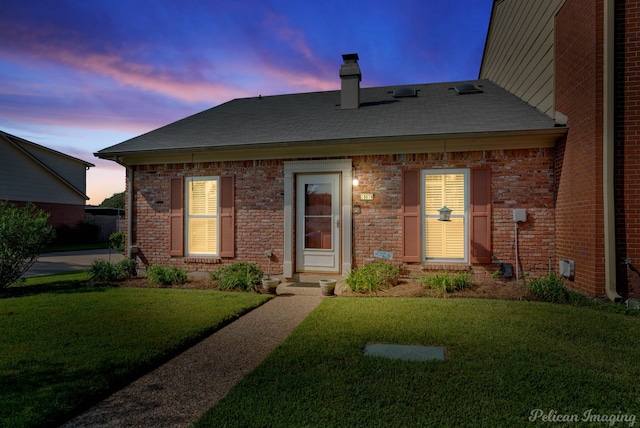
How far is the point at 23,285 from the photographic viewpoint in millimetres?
7602

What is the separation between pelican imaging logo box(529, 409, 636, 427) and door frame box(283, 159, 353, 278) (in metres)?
5.13

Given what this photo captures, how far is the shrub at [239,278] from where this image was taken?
696 centimetres

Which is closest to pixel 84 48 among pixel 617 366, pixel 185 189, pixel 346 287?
pixel 185 189

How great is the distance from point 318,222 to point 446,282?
2965 millimetres

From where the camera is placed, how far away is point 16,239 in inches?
268

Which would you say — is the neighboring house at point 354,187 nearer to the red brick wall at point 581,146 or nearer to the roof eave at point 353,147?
the roof eave at point 353,147

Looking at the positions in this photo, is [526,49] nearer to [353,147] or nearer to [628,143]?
[628,143]

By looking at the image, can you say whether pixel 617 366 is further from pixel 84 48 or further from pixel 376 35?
pixel 84 48

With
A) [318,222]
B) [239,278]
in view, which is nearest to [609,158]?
[318,222]

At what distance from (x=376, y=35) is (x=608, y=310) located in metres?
8.30

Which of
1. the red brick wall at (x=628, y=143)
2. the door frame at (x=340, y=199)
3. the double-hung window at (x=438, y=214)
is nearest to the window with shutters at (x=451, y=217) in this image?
the double-hung window at (x=438, y=214)

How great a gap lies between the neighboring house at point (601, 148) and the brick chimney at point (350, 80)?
15.5ft

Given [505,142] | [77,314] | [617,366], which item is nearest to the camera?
Answer: [617,366]

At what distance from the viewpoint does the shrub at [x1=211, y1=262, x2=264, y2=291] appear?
6965 millimetres
